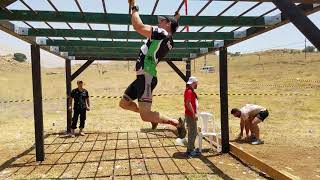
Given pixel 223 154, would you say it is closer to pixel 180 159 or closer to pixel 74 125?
pixel 180 159

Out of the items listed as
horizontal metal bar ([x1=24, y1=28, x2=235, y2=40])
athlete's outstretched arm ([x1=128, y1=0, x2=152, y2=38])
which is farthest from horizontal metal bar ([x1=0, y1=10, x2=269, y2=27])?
athlete's outstretched arm ([x1=128, y1=0, x2=152, y2=38])

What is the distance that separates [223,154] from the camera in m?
10.4

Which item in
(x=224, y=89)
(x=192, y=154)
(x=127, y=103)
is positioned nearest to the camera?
(x=127, y=103)

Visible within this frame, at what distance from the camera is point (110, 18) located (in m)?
7.31

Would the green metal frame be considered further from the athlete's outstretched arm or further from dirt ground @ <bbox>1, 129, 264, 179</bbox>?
the athlete's outstretched arm

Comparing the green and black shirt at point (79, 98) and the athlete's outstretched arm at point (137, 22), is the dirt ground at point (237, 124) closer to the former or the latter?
the green and black shirt at point (79, 98)

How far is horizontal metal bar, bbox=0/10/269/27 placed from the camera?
7070mm

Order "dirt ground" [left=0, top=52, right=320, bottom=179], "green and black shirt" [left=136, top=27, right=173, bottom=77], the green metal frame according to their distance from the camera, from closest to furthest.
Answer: "green and black shirt" [left=136, top=27, right=173, bottom=77], "dirt ground" [left=0, top=52, right=320, bottom=179], the green metal frame

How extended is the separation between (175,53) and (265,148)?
3881 millimetres

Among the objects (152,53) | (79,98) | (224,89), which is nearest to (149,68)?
(152,53)

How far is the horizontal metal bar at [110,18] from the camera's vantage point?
7070mm

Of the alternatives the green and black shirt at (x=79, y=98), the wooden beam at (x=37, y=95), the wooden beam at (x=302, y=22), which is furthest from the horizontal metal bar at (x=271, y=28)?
the green and black shirt at (x=79, y=98)

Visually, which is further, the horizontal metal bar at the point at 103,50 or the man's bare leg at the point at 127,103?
the horizontal metal bar at the point at 103,50

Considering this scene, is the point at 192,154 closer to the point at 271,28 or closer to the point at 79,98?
the point at 271,28
